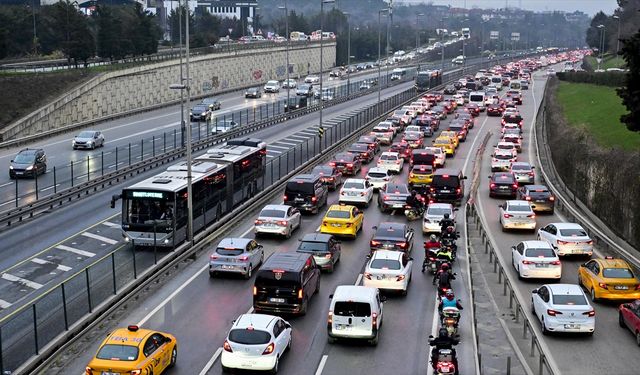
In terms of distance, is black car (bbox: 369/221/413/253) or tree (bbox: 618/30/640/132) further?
black car (bbox: 369/221/413/253)

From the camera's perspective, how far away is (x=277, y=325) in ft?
76.1

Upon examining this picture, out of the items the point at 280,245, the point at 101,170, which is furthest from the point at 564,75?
the point at 280,245

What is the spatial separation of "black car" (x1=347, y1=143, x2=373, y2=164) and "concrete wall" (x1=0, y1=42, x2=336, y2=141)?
2540 centimetres

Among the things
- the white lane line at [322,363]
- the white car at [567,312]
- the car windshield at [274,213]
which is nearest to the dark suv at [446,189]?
the car windshield at [274,213]

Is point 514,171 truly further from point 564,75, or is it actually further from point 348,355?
point 564,75

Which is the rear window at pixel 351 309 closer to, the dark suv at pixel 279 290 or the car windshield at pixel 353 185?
the dark suv at pixel 279 290

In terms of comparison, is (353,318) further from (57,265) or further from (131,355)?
(57,265)

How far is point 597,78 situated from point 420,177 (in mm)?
61345

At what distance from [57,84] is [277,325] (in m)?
63.1

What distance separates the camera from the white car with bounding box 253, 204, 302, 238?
3869 cm

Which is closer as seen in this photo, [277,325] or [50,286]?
[277,325]

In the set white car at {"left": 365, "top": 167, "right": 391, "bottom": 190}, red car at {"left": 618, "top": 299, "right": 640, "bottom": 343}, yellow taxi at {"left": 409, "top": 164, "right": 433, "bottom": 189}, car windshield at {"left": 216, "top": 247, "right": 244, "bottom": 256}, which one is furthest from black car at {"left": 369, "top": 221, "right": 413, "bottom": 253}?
yellow taxi at {"left": 409, "top": 164, "right": 433, "bottom": 189}

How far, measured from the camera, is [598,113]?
69.9m

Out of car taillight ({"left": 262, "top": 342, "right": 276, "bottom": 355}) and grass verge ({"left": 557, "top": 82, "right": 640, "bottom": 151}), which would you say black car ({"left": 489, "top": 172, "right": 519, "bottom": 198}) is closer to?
grass verge ({"left": 557, "top": 82, "right": 640, "bottom": 151})
